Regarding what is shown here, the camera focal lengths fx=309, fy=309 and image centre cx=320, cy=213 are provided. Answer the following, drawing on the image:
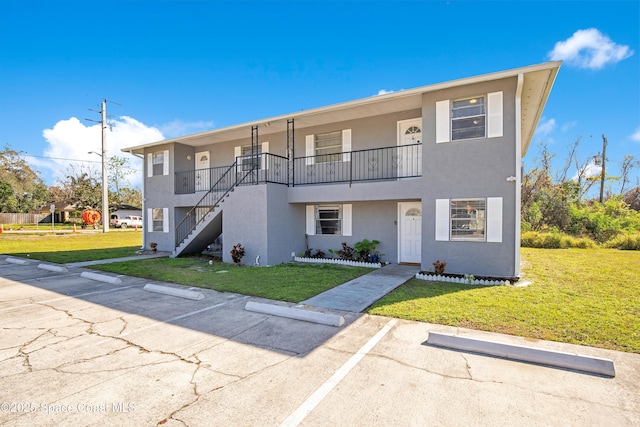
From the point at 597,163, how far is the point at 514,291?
2844 centimetres

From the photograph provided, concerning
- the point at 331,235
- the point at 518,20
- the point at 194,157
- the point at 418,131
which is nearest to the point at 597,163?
the point at 518,20

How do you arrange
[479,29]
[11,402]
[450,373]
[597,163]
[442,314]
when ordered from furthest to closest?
1. [597,163]
2. [479,29]
3. [442,314]
4. [450,373]
5. [11,402]

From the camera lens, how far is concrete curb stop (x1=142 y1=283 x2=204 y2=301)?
23.0 feet

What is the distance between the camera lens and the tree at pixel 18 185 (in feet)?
143

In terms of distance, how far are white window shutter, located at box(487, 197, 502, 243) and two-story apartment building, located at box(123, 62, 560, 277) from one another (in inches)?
1.1

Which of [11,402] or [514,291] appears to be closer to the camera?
[11,402]

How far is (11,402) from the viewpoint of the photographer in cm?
311

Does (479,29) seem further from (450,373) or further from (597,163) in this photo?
(597,163)

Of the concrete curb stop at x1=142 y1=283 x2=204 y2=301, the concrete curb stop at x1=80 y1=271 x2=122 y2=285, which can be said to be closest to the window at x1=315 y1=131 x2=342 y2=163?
the concrete curb stop at x1=142 y1=283 x2=204 y2=301

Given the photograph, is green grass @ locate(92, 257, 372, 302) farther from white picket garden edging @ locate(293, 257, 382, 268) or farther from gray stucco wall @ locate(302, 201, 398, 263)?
gray stucco wall @ locate(302, 201, 398, 263)

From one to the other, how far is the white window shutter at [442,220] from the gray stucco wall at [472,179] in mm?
117

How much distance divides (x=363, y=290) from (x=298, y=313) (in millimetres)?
2471

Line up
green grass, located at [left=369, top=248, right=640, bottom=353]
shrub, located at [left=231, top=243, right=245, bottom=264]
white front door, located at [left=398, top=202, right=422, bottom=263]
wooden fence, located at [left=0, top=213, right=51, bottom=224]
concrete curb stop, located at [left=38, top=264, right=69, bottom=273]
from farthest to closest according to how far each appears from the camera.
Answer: wooden fence, located at [left=0, top=213, right=51, bottom=224]
shrub, located at [left=231, top=243, right=245, bottom=264]
white front door, located at [left=398, top=202, right=422, bottom=263]
concrete curb stop, located at [left=38, top=264, right=69, bottom=273]
green grass, located at [left=369, top=248, right=640, bottom=353]

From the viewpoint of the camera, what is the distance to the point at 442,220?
917 cm
